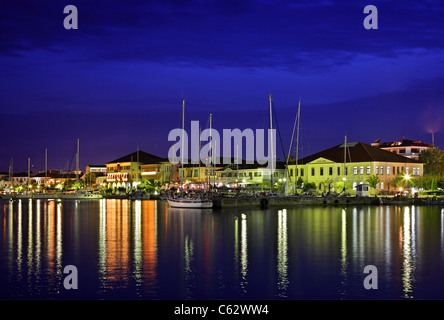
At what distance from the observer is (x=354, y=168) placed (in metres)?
98.4

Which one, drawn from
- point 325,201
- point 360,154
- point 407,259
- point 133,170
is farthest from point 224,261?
point 133,170

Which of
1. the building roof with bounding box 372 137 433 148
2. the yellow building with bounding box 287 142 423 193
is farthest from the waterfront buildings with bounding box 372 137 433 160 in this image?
the yellow building with bounding box 287 142 423 193

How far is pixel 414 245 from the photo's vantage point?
31.7 metres

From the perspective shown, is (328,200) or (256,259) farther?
(328,200)

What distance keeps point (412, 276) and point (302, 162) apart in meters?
87.2

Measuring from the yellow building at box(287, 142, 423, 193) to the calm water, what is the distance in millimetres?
55612

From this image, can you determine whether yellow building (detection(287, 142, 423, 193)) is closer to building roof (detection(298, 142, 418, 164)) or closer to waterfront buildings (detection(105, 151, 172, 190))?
building roof (detection(298, 142, 418, 164))

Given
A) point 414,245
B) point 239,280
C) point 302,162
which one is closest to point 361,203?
point 302,162

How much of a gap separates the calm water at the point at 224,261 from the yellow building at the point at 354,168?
55.6 meters

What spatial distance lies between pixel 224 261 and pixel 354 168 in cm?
7675

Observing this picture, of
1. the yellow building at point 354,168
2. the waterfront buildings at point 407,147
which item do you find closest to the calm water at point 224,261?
the yellow building at point 354,168

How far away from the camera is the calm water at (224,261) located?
1925 cm

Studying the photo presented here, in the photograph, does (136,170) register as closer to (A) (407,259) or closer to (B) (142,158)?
(B) (142,158)
